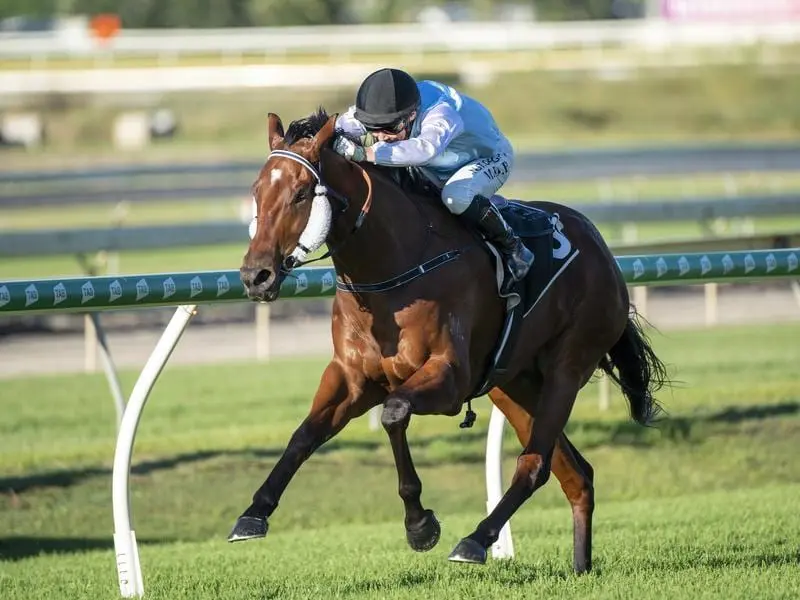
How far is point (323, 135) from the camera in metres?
5.04

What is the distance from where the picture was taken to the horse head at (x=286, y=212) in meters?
4.78

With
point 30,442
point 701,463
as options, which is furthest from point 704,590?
point 30,442

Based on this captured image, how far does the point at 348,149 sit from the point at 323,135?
0.18m

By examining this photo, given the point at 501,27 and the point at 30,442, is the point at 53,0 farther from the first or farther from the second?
the point at 30,442

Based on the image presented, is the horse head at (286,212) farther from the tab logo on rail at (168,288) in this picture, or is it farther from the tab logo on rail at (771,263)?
the tab logo on rail at (771,263)

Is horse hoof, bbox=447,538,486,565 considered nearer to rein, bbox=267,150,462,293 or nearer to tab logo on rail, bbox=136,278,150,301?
rein, bbox=267,150,462,293

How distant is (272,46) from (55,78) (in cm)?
573

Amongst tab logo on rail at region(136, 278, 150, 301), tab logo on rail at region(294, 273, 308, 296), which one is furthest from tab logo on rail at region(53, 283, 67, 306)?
tab logo on rail at region(294, 273, 308, 296)

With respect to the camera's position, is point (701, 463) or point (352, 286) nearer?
point (352, 286)

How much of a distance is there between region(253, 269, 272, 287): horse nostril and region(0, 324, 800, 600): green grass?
1.23 meters

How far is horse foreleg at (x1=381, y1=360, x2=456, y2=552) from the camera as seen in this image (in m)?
5.02

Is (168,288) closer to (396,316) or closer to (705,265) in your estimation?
(396,316)

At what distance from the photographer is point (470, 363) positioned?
5574 millimetres

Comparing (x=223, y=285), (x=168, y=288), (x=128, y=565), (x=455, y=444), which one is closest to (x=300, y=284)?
(x=223, y=285)
